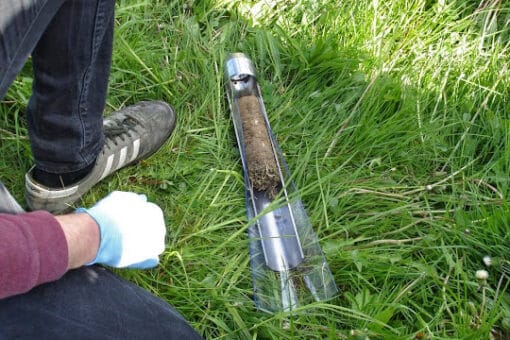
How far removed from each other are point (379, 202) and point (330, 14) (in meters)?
0.72

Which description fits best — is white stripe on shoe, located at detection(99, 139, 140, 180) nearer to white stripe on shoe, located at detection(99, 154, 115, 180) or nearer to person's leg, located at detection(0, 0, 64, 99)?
white stripe on shoe, located at detection(99, 154, 115, 180)

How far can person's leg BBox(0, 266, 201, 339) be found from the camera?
3.21 ft

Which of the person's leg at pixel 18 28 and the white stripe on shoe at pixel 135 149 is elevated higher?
the person's leg at pixel 18 28

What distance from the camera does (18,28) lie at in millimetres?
833

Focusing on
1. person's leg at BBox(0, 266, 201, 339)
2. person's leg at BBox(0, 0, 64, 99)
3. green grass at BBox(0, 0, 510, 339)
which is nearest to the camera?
person's leg at BBox(0, 0, 64, 99)

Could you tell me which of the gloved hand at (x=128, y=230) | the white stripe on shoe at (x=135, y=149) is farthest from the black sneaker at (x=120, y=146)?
the gloved hand at (x=128, y=230)

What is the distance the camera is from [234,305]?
4.35 feet

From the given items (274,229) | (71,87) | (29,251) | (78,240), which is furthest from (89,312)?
(274,229)

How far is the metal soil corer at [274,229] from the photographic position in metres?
1.36

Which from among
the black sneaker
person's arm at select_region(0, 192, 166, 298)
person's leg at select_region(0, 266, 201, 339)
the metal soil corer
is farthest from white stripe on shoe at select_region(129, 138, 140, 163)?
person's leg at select_region(0, 266, 201, 339)

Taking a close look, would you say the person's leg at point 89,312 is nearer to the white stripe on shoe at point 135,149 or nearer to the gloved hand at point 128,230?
the gloved hand at point 128,230

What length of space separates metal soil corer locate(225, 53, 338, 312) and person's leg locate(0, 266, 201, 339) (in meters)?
0.30

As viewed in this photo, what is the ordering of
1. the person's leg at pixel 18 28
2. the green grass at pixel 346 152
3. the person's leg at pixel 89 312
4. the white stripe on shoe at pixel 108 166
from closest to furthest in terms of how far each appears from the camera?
the person's leg at pixel 18 28
the person's leg at pixel 89 312
the green grass at pixel 346 152
the white stripe on shoe at pixel 108 166

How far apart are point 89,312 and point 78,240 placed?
150 millimetres
